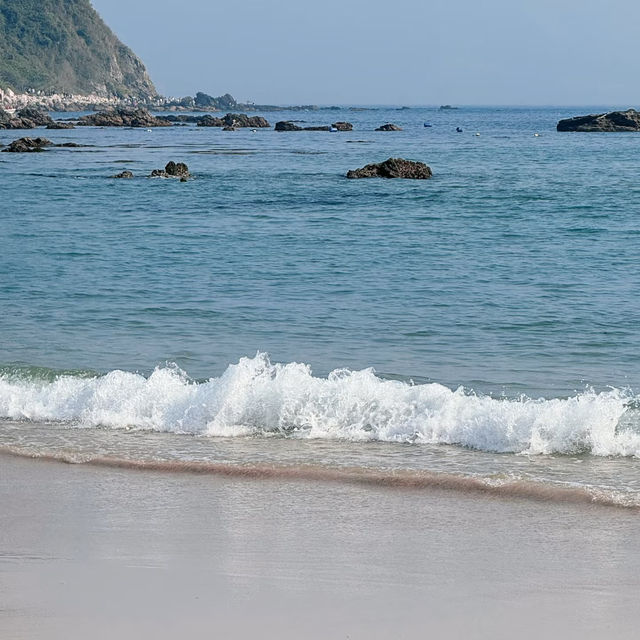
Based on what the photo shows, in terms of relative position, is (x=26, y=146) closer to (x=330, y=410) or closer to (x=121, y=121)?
(x=121, y=121)

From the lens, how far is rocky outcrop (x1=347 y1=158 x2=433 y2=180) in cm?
3631

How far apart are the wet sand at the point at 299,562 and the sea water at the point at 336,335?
67 cm

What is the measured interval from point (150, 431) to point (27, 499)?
2173 mm

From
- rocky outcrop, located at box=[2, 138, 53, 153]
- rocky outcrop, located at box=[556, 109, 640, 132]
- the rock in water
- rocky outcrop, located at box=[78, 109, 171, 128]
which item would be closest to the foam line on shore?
rocky outcrop, located at box=[2, 138, 53, 153]

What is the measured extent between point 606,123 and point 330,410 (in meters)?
79.9

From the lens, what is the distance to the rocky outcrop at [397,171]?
3631 cm

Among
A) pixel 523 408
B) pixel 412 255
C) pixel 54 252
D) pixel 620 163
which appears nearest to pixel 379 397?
pixel 523 408

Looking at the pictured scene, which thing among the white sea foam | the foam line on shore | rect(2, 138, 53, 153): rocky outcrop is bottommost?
the foam line on shore

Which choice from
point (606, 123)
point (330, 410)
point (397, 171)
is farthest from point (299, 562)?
point (606, 123)

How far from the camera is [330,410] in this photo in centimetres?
931

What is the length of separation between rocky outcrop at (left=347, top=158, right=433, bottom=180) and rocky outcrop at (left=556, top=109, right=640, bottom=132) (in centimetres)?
5086

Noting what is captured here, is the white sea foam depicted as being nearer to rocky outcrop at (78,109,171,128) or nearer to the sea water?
the sea water

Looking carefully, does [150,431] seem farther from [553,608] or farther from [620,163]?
[620,163]

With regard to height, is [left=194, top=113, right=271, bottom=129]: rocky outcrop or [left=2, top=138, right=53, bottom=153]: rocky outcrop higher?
[left=194, top=113, right=271, bottom=129]: rocky outcrop
